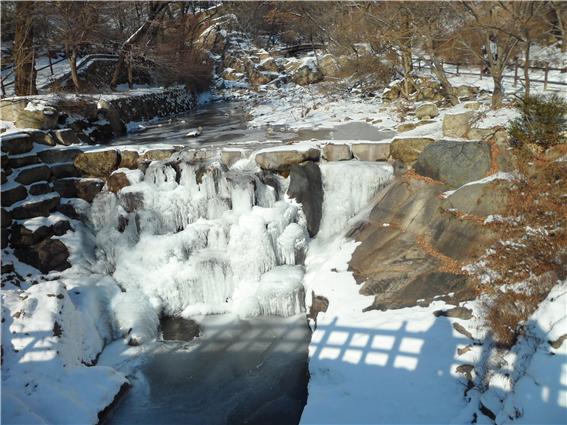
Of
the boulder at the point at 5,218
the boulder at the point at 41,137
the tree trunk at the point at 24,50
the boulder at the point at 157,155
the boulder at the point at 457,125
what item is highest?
the tree trunk at the point at 24,50

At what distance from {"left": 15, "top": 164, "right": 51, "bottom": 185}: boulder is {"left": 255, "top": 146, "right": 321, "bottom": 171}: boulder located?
4334mm

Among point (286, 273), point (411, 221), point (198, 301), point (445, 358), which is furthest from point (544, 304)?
point (198, 301)

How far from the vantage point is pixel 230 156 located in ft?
28.5

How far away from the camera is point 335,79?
1952 centimetres

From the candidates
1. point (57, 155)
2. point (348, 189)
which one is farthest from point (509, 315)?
point (57, 155)

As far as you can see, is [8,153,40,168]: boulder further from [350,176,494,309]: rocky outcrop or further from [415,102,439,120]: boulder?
[415,102,439,120]: boulder

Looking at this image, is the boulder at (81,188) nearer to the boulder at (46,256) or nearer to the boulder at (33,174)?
the boulder at (33,174)

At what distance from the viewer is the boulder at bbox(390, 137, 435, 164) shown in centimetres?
786

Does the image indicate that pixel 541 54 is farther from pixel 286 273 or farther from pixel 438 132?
pixel 286 273

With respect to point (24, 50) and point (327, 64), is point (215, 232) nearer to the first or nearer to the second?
point (24, 50)

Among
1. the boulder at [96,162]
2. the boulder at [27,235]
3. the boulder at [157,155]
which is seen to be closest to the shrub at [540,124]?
the boulder at [157,155]

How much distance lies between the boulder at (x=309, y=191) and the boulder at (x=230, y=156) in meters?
1.20

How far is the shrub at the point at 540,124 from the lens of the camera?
638cm

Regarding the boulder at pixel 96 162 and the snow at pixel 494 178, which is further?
the boulder at pixel 96 162
